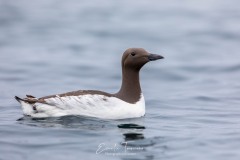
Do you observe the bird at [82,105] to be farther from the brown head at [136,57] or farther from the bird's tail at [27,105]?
the brown head at [136,57]

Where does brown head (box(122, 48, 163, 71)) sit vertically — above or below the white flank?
above

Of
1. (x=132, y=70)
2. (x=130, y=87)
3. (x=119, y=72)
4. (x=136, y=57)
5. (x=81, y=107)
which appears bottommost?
(x=81, y=107)

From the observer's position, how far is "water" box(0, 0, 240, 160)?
10203 millimetres

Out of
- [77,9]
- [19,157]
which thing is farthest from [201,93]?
[77,9]

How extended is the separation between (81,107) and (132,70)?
1.30 m

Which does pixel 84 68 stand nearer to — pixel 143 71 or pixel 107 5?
pixel 143 71

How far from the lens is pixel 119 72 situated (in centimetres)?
1875

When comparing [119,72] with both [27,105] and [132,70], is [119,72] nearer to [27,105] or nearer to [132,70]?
[132,70]

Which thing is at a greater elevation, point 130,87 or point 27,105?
point 130,87

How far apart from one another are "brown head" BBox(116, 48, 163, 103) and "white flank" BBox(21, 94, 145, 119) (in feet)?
1.36

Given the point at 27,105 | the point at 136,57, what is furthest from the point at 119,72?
the point at 27,105

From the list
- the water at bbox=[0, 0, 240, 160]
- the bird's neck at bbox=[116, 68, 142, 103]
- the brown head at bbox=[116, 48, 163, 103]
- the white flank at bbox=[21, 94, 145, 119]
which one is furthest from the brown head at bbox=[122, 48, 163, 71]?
the water at bbox=[0, 0, 240, 160]

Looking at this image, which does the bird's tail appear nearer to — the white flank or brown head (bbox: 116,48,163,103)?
the white flank

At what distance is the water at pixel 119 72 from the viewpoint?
10.2 metres
